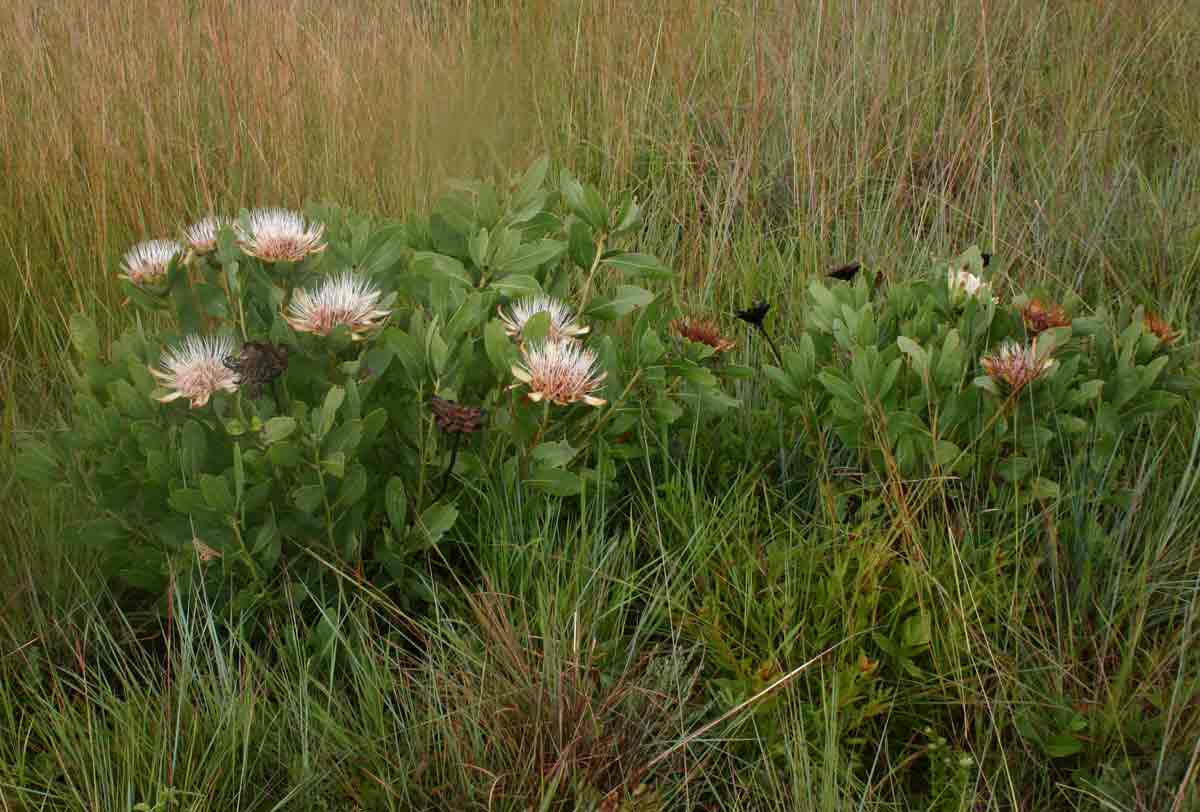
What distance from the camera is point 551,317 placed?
1.89 m

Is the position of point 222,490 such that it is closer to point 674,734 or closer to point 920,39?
point 674,734

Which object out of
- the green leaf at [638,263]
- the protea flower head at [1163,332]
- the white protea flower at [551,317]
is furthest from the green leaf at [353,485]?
the protea flower head at [1163,332]

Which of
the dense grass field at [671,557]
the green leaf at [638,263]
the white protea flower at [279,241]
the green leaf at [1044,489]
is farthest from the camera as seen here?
the green leaf at [638,263]

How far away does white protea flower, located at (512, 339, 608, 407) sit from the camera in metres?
1.76

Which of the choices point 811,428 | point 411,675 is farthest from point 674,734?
point 811,428

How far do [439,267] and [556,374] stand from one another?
376 mm

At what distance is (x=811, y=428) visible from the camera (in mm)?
2111

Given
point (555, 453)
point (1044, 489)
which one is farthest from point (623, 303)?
point (1044, 489)

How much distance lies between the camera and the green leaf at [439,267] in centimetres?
201

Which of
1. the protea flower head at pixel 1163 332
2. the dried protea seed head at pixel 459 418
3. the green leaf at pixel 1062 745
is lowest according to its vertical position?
the green leaf at pixel 1062 745

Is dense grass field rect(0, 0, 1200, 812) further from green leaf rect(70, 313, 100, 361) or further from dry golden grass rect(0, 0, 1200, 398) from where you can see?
green leaf rect(70, 313, 100, 361)

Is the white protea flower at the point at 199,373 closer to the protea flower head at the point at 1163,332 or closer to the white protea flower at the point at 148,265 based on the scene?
the white protea flower at the point at 148,265

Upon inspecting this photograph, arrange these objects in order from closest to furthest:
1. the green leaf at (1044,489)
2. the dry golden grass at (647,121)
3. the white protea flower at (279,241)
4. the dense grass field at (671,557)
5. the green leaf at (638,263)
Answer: the dense grass field at (671,557)
the white protea flower at (279,241)
the green leaf at (1044,489)
the green leaf at (638,263)
the dry golden grass at (647,121)

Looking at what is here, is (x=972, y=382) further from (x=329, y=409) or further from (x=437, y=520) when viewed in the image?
(x=329, y=409)
